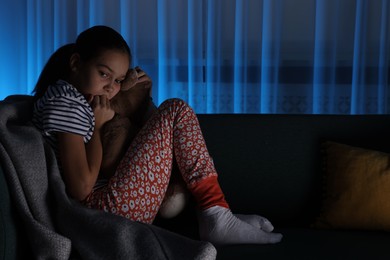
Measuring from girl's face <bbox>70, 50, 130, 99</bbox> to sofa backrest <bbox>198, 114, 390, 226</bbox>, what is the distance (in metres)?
0.44

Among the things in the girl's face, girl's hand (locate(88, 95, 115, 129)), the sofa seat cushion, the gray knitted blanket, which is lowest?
the sofa seat cushion

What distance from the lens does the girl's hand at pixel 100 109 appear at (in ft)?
5.02

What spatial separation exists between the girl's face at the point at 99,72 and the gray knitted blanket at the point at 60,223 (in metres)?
0.23

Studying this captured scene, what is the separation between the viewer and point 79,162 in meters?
1.36

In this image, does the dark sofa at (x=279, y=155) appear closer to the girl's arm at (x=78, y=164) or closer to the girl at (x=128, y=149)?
the girl at (x=128, y=149)

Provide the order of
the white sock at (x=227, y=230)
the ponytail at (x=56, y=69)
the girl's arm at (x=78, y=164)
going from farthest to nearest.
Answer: the ponytail at (x=56, y=69), the white sock at (x=227, y=230), the girl's arm at (x=78, y=164)

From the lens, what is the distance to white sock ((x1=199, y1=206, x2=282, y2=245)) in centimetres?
147

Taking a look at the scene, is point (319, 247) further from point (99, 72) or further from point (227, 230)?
point (99, 72)

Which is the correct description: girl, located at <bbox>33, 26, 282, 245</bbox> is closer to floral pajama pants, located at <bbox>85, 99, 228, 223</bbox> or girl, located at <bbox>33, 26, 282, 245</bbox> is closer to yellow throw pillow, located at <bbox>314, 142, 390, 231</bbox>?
floral pajama pants, located at <bbox>85, 99, 228, 223</bbox>

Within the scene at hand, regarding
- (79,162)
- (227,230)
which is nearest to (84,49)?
(79,162)

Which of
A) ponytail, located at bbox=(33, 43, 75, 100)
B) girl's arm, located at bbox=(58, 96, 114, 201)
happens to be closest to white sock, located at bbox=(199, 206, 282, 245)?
girl's arm, located at bbox=(58, 96, 114, 201)

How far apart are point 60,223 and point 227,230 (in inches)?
18.8

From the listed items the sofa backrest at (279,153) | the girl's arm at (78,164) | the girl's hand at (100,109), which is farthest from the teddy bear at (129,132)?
the sofa backrest at (279,153)

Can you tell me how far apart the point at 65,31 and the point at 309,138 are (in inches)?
67.5
